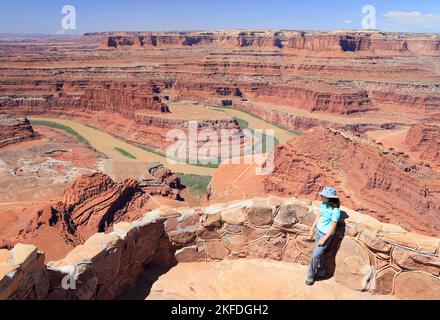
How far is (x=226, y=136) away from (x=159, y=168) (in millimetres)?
14282

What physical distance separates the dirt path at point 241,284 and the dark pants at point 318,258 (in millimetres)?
176

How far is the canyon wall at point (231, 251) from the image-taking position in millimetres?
4410

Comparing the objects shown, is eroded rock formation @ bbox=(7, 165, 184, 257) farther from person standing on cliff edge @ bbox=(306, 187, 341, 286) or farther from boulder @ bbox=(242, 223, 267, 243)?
person standing on cliff edge @ bbox=(306, 187, 341, 286)

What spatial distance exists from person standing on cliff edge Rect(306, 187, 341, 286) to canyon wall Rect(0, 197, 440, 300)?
0.20 meters

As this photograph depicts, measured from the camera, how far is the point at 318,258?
530 cm

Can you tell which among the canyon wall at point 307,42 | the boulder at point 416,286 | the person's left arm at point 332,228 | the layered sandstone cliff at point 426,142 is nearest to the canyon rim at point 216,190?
the boulder at point 416,286

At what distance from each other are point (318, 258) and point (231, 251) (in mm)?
1520

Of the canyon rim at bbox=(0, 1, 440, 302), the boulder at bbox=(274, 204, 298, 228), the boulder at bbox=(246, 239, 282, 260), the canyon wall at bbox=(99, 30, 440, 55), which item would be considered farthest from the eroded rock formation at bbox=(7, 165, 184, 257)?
the canyon wall at bbox=(99, 30, 440, 55)

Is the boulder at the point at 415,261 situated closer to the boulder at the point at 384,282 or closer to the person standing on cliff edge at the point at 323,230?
the boulder at the point at 384,282

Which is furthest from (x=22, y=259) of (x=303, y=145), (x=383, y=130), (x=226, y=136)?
(x=383, y=130)

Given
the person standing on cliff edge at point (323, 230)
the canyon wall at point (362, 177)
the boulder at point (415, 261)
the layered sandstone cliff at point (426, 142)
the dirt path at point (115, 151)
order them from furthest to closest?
the dirt path at point (115, 151) < the layered sandstone cliff at point (426, 142) < the canyon wall at point (362, 177) < the person standing on cliff edge at point (323, 230) < the boulder at point (415, 261)

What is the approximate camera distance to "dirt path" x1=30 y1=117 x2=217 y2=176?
112ft

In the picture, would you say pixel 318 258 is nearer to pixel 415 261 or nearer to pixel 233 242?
pixel 415 261
